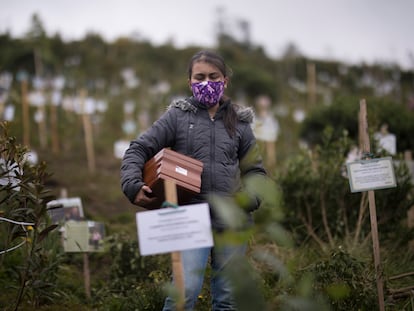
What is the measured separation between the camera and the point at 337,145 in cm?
528

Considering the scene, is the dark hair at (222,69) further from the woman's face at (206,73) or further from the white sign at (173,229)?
the white sign at (173,229)

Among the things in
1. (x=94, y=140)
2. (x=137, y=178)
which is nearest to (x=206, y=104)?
(x=137, y=178)

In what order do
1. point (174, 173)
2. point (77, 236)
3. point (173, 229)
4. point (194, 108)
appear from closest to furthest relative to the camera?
point (173, 229) → point (174, 173) → point (194, 108) → point (77, 236)

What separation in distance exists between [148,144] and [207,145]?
1.03ft

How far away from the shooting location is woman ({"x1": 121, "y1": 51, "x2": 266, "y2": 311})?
2453 mm

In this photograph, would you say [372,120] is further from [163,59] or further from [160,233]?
[163,59]

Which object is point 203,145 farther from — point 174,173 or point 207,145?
point 174,173

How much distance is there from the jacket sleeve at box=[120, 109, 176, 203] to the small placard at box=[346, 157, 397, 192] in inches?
51.0

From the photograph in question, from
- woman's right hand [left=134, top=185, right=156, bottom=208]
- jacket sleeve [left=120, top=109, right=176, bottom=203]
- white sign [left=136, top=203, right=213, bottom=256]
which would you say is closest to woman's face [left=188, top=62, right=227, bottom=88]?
jacket sleeve [left=120, top=109, right=176, bottom=203]

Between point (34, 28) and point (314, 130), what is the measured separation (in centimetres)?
868

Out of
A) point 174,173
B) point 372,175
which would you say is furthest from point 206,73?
point 372,175

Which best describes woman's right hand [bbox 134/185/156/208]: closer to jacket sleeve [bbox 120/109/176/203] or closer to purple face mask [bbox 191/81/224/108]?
jacket sleeve [bbox 120/109/176/203]

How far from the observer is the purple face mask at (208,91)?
2.71 m

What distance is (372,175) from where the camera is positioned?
326 cm
